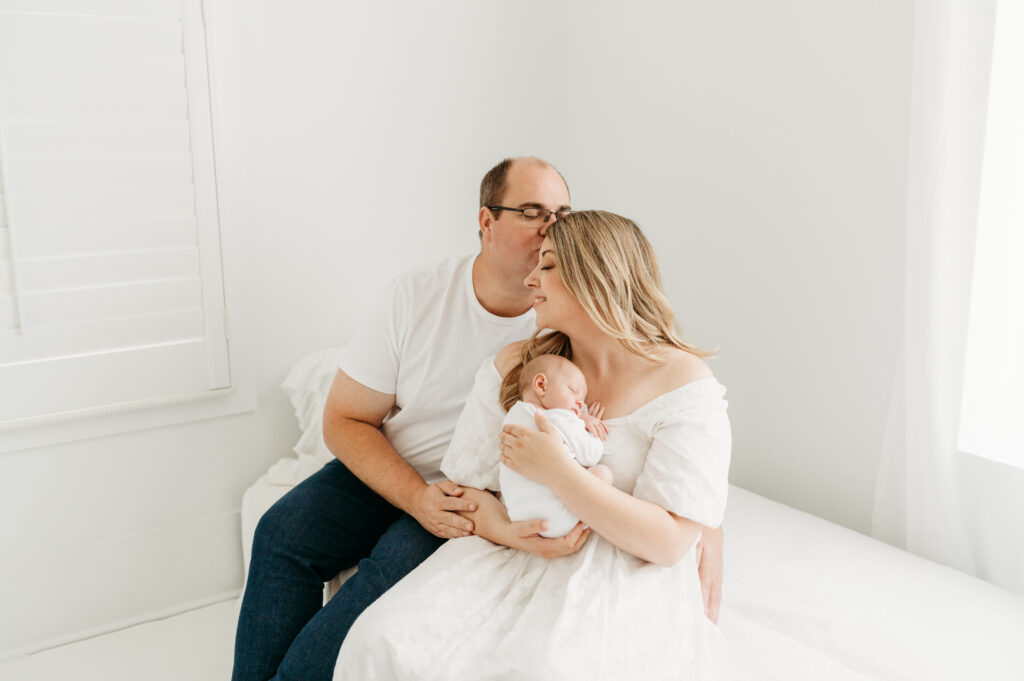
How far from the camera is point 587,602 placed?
1207 millimetres

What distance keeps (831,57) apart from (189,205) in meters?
1.56

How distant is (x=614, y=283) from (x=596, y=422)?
0.77 feet

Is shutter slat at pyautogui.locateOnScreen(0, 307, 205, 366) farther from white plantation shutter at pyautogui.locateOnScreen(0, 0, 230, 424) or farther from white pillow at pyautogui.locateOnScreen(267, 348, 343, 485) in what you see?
white pillow at pyautogui.locateOnScreen(267, 348, 343, 485)

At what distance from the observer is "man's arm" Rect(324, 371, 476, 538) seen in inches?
59.6

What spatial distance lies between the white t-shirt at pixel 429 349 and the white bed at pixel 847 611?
1.39ft

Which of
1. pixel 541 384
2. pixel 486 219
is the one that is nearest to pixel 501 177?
pixel 486 219

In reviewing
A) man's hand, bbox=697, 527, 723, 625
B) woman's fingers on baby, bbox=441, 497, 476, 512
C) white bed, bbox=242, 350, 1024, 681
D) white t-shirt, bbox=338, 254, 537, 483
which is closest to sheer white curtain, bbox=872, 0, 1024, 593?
white bed, bbox=242, 350, 1024, 681

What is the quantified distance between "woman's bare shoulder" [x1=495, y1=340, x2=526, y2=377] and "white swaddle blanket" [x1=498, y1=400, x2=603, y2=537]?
154 mm

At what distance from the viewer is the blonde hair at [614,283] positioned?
4.54 ft

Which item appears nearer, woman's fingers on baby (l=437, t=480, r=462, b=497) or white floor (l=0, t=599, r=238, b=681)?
woman's fingers on baby (l=437, t=480, r=462, b=497)

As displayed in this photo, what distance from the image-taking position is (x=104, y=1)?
1871 mm

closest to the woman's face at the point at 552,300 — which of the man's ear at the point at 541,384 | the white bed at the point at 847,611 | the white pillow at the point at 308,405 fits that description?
the man's ear at the point at 541,384

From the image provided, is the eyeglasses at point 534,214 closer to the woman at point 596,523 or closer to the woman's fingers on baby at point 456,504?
the woman at point 596,523

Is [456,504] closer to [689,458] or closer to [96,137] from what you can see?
[689,458]
